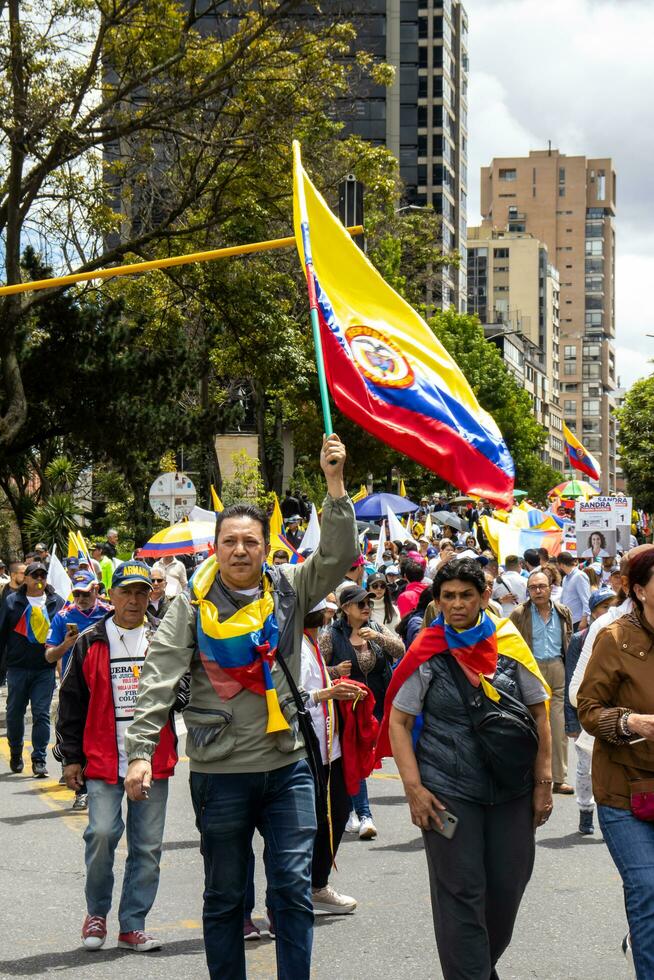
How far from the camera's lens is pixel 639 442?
53688 mm

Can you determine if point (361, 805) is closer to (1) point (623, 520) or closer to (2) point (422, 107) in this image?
(1) point (623, 520)

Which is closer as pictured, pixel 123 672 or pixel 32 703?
pixel 123 672

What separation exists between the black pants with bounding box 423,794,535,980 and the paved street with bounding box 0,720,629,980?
3.68 feet

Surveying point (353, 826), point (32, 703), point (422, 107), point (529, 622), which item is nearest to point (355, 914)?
point (353, 826)

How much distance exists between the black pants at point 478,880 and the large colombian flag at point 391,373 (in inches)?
81.0

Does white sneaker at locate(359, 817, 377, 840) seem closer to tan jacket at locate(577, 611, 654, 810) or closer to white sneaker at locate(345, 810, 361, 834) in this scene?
white sneaker at locate(345, 810, 361, 834)

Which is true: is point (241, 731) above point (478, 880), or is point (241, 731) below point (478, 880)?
above

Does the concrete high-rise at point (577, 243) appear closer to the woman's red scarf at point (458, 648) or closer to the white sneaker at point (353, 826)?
the white sneaker at point (353, 826)

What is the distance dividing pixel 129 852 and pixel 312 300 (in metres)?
2.68

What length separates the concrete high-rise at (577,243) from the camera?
575 feet

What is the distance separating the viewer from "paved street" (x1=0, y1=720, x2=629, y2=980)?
612 centimetres

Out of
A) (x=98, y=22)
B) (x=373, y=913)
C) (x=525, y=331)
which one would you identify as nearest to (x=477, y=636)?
(x=373, y=913)

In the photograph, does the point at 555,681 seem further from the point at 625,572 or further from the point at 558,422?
the point at 558,422

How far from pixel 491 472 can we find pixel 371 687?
9.25 feet
